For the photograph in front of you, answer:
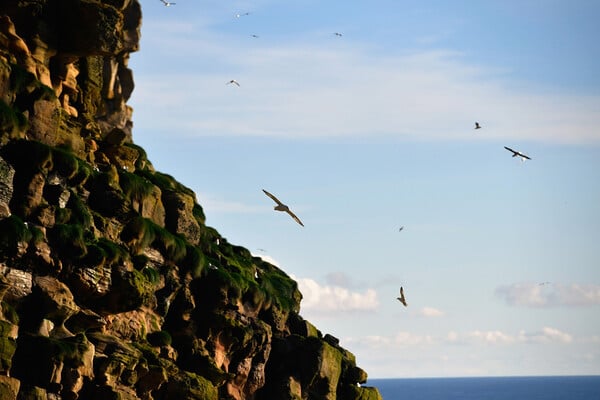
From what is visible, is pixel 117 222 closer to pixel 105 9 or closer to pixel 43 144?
pixel 43 144

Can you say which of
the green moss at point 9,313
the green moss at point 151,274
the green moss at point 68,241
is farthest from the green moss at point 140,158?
the green moss at point 9,313

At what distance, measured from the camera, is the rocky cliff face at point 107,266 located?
58406mm

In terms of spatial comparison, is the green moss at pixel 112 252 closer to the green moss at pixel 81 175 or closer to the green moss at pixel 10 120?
the green moss at pixel 81 175

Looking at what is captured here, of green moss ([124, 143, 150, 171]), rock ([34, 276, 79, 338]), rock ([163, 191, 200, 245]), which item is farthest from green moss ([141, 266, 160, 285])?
green moss ([124, 143, 150, 171])

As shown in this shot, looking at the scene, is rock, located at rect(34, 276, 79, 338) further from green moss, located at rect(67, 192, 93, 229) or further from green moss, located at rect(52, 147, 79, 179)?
green moss, located at rect(52, 147, 79, 179)

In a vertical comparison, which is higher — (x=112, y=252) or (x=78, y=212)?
(x=78, y=212)

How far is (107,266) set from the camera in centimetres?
6372

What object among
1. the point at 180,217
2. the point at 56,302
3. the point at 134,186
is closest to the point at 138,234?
the point at 134,186

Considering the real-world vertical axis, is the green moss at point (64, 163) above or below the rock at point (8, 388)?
above

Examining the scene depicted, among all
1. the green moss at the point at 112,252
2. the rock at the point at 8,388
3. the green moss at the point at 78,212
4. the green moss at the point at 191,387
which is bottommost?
the rock at the point at 8,388

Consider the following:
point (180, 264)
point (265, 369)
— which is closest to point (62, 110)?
point (180, 264)

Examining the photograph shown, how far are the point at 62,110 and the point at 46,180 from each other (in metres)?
8.84

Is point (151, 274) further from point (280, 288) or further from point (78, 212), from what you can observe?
point (280, 288)

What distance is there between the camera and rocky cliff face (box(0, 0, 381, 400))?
5841 centimetres
